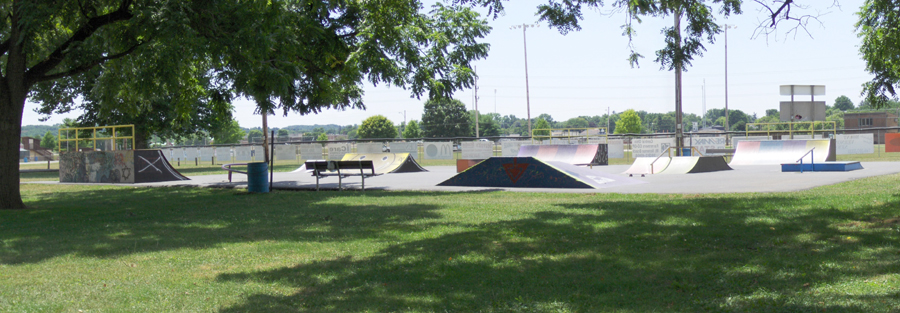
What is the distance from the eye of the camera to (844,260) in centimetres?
563

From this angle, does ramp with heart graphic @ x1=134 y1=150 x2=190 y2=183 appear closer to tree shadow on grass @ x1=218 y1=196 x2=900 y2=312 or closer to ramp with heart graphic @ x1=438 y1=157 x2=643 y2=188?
ramp with heart graphic @ x1=438 y1=157 x2=643 y2=188

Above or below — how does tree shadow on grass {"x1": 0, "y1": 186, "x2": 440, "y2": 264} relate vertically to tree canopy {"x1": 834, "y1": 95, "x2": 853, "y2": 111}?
below

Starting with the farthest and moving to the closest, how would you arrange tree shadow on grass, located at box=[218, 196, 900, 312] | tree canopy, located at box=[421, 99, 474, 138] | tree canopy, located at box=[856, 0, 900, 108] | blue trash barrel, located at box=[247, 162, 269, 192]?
tree canopy, located at box=[421, 99, 474, 138] → blue trash barrel, located at box=[247, 162, 269, 192] → tree canopy, located at box=[856, 0, 900, 108] → tree shadow on grass, located at box=[218, 196, 900, 312]

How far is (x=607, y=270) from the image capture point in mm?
5562

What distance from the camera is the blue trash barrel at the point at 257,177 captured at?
→ 627 inches

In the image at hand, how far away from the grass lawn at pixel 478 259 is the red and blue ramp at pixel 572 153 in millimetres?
17705

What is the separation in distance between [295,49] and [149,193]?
23.6ft

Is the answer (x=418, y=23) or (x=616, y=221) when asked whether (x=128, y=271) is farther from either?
(x=418, y=23)

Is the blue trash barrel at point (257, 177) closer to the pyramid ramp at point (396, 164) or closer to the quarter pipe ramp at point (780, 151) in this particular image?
the pyramid ramp at point (396, 164)

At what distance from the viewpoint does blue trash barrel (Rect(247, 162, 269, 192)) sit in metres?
15.9

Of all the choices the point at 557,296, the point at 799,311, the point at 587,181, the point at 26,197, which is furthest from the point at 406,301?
the point at 26,197

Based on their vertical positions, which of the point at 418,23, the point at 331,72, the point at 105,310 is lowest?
the point at 105,310

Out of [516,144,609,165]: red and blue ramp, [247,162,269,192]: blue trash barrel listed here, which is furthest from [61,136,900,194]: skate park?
[516,144,609,165]: red and blue ramp

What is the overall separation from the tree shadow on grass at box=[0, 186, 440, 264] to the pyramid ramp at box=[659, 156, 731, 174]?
1122cm
